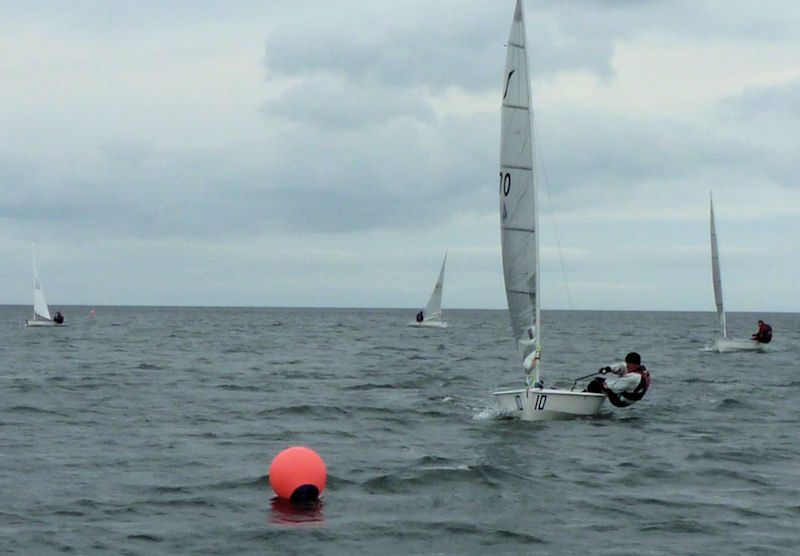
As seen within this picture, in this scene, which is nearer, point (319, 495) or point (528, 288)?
point (319, 495)

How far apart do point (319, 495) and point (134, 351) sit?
38929mm

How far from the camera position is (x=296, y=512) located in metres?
13.2

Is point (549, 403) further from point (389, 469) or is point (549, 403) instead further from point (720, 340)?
point (720, 340)

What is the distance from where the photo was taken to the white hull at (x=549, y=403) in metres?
20.8

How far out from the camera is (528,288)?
22625mm

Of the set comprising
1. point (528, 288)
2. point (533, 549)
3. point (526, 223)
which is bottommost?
point (533, 549)

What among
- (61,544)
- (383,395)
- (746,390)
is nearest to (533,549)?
(61,544)

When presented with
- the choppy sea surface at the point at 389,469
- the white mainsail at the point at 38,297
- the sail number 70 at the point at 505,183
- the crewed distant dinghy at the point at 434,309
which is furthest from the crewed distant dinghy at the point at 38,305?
the sail number 70 at the point at 505,183

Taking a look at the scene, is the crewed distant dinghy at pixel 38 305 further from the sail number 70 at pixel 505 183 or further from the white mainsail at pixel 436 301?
the sail number 70 at pixel 505 183

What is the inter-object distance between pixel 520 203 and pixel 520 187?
363 millimetres

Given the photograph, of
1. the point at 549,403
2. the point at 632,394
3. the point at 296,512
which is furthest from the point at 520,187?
the point at 296,512

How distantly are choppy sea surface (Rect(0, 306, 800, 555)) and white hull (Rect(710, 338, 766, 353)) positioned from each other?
22327mm

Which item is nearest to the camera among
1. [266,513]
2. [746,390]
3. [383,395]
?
[266,513]

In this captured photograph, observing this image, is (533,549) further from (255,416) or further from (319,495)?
(255,416)
